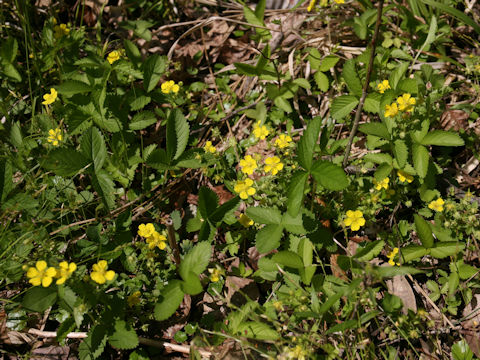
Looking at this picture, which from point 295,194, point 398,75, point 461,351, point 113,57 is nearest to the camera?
point 295,194

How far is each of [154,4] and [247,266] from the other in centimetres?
271

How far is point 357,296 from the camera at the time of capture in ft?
7.86

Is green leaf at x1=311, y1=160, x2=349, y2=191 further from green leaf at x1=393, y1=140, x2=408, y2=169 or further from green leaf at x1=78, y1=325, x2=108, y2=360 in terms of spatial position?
green leaf at x1=78, y1=325, x2=108, y2=360

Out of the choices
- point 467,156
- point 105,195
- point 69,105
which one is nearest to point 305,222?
point 105,195

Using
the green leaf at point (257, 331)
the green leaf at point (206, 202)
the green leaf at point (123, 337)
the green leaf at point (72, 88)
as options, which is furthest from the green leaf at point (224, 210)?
the green leaf at point (72, 88)

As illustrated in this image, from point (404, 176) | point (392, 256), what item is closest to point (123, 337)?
point (392, 256)

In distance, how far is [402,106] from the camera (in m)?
2.57

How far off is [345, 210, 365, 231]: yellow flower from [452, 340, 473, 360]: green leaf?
2.81 feet

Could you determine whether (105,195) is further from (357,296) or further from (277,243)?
(357,296)

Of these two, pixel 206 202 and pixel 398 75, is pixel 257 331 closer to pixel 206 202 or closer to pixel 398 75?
pixel 206 202

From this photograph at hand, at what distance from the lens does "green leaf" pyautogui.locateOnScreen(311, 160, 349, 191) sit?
2.16 m

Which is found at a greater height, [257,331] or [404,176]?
[404,176]

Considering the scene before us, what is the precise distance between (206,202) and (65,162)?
94cm

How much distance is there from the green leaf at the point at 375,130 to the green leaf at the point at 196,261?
1207 millimetres
